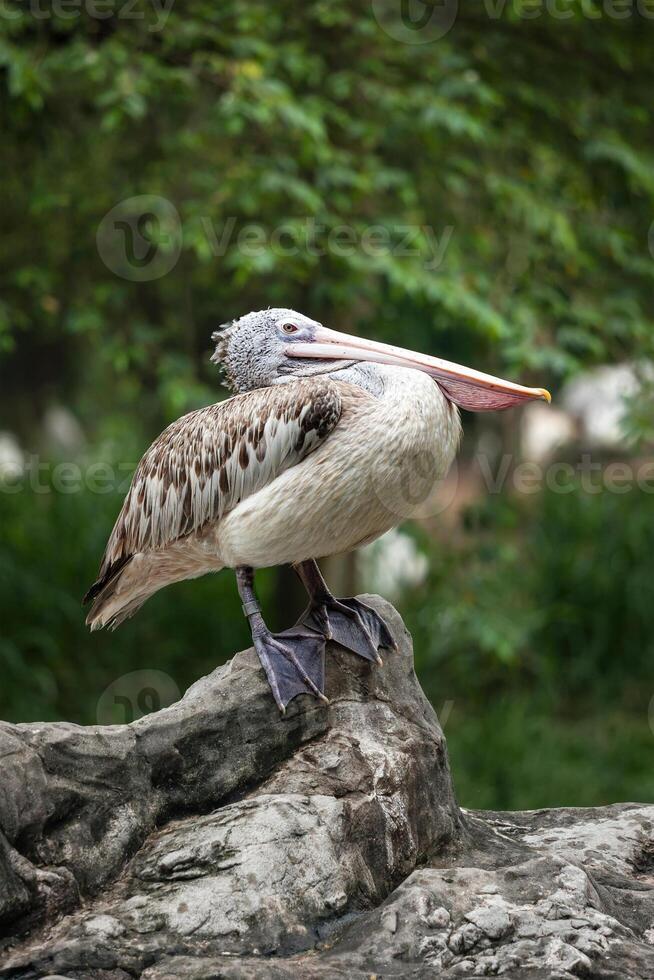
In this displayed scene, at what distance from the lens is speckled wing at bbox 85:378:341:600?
3.52 m

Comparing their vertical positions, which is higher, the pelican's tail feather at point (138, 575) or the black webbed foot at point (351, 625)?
the pelican's tail feather at point (138, 575)

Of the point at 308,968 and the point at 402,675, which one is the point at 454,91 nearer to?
the point at 402,675

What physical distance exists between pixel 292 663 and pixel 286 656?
0.03 meters

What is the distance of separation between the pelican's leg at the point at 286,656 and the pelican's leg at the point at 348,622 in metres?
0.06

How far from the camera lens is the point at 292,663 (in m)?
3.50

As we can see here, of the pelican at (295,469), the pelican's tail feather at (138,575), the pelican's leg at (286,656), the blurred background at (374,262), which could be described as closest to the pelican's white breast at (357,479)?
the pelican at (295,469)

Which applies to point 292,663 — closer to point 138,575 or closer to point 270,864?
point 270,864

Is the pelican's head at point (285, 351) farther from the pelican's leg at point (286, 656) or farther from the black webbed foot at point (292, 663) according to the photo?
the black webbed foot at point (292, 663)

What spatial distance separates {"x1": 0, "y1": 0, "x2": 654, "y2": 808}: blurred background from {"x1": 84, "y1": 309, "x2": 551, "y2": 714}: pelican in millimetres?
1612

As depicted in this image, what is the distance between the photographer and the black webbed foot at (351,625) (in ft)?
12.1

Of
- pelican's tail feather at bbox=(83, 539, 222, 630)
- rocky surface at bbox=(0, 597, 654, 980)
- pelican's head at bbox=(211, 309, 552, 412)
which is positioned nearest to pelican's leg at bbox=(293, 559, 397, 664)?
rocky surface at bbox=(0, 597, 654, 980)

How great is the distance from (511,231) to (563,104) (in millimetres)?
703

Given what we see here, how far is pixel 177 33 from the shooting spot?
18.9 ft

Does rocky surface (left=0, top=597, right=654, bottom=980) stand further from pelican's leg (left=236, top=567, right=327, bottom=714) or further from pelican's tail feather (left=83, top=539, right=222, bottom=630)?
pelican's tail feather (left=83, top=539, right=222, bottom=630)
